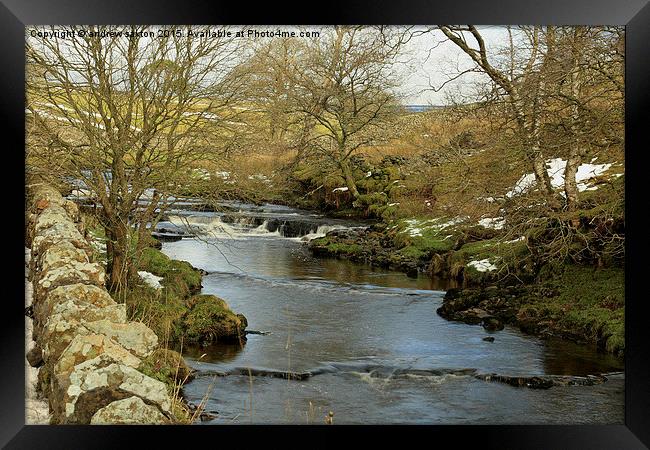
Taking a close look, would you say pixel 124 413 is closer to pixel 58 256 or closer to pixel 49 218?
pixel 58 256

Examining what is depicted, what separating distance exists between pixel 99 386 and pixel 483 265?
4528 millimetres

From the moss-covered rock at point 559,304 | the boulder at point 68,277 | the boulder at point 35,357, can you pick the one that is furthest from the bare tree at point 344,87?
the boulder at point 35,357

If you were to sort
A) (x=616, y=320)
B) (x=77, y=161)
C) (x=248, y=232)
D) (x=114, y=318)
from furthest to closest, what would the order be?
1. (x=248, y=232)
2. (x=77, y=161)
3. (x=616, y=320)
4. (x=114, y=318)

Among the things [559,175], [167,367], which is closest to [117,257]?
[167,367]

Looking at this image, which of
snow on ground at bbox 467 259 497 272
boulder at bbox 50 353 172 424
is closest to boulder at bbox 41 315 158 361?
boulder at bbox 50 353 172 424

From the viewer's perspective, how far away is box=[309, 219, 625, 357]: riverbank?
249 inches

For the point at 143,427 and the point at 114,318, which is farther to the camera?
the point at 114,318

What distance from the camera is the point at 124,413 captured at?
367 centimetres

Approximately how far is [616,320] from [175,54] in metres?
4.46

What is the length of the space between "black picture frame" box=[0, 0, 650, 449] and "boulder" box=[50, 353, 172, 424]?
754 mm

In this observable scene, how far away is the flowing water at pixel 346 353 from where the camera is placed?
5746 mm
